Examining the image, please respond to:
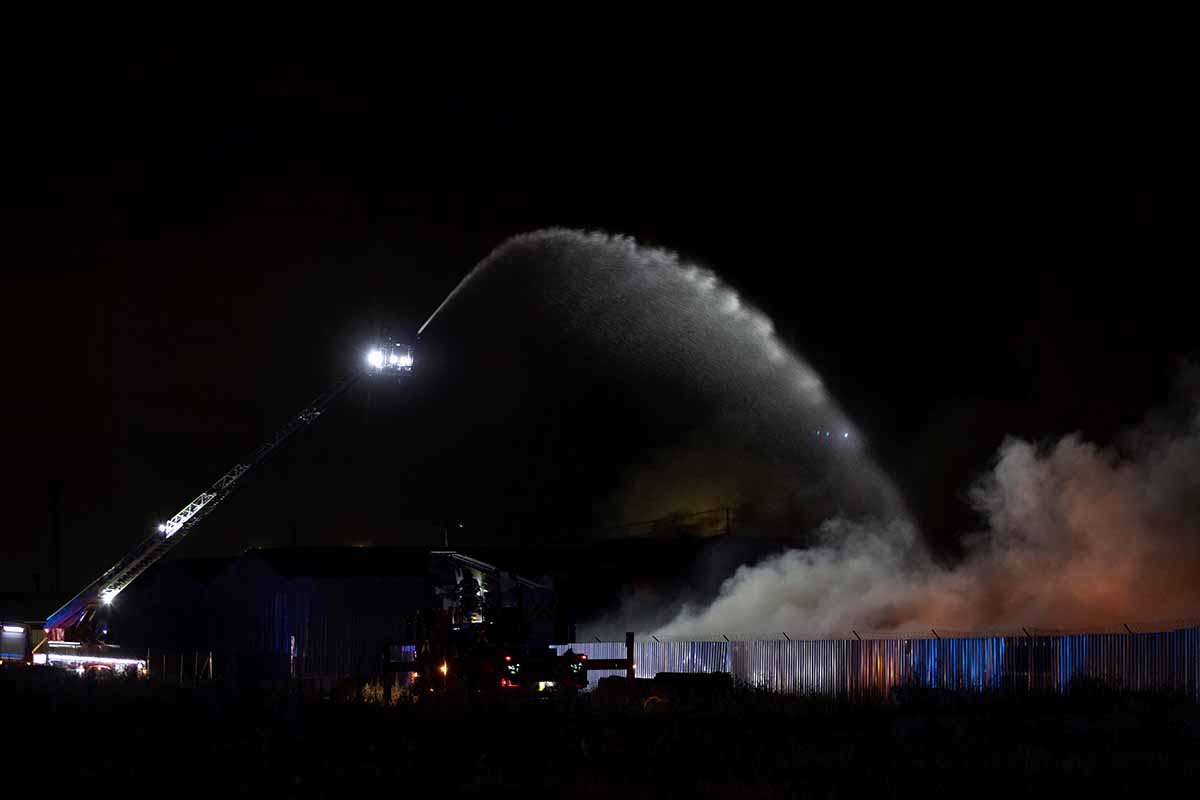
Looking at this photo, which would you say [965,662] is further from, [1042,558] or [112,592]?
[112,592]

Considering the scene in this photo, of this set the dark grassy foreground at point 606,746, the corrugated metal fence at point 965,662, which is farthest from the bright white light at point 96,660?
the corrugated metal fence at point 965,662

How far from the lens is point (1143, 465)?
→ 34281mm

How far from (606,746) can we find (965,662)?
13407 mm

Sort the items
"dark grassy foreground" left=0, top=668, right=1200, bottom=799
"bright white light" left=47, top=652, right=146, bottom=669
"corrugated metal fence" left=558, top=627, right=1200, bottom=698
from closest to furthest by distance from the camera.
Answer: "dark grassy foreground" left=0, top=668, right=1200, bottom=799
"corrugated metal fence" left=558, top=627, right=1200, bottom=698
"bright white light" left=47, top=652, right=146, bottom=669

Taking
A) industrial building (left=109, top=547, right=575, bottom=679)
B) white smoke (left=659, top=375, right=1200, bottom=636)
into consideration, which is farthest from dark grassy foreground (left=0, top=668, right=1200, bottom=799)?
industrial building (left=109, top=547, right=575, bottom=679)

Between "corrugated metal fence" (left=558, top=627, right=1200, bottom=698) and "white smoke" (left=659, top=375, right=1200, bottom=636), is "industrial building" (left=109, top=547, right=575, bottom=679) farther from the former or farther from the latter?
"white smoke" (left=659, top=375, right=1200, bottom=636)

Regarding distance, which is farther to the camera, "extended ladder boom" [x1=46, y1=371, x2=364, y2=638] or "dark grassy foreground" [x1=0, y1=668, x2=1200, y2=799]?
"extended ladder boom" [x1=46, y1=371, x2=364, y2=638]

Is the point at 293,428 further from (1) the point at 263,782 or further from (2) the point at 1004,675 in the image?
(1) the point at 263,782

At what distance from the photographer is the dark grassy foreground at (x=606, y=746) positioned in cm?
1605

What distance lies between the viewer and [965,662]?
30.7 meters

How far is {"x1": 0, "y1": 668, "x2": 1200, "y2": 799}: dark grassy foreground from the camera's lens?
1605cm

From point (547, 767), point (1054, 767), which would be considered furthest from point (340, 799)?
point (1054, 767)

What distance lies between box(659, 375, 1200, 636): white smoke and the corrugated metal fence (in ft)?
10.8

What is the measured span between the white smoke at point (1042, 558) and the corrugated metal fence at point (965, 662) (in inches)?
130
